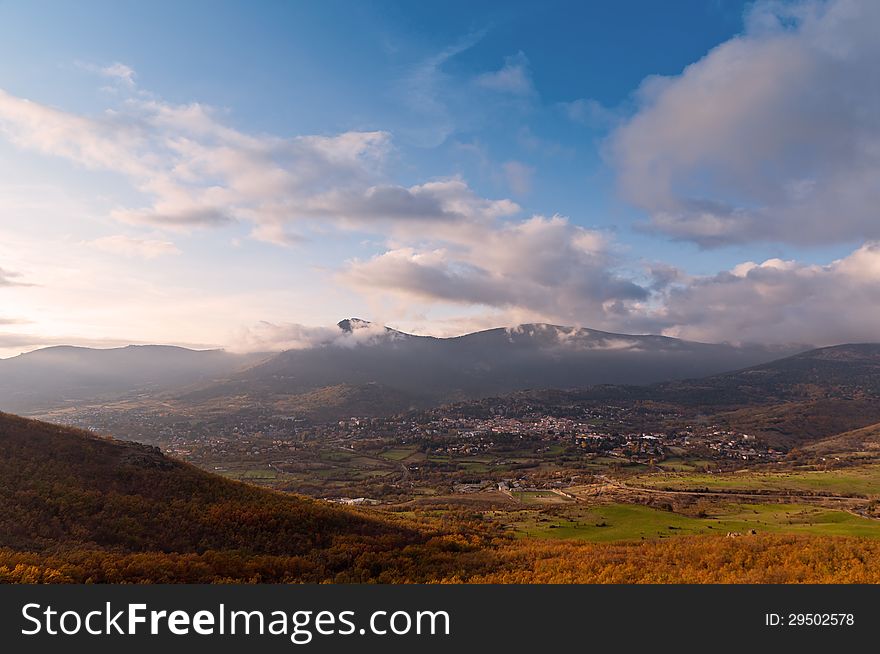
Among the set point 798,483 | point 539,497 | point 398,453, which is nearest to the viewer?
point 539,497

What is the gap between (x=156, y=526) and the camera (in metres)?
20.8

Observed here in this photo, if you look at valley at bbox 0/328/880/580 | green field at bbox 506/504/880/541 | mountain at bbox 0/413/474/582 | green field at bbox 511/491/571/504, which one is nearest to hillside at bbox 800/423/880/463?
valley at bbox 0/328/880/580

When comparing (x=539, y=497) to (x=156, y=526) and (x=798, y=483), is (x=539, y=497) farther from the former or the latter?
(x=156, y=526)

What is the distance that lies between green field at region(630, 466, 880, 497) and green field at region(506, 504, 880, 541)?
73.9 ft

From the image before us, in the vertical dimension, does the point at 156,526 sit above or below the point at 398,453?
above

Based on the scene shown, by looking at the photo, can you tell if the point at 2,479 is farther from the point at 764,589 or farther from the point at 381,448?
the point at 381,448

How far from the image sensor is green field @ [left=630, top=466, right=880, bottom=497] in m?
72.5

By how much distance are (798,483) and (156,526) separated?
99948mm

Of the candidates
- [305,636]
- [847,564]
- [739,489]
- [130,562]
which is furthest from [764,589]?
[739,489]

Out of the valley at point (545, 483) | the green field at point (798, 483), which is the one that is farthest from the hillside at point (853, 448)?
the green field at point (798, 483)

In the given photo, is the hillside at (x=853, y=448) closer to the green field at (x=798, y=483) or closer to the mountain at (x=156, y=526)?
the green field at (x=798, y=483)

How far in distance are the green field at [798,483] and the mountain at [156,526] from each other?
7453cm

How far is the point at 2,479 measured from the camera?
21.6 metres

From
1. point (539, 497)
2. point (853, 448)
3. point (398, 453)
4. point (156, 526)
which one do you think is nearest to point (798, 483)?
point (539, 497)
